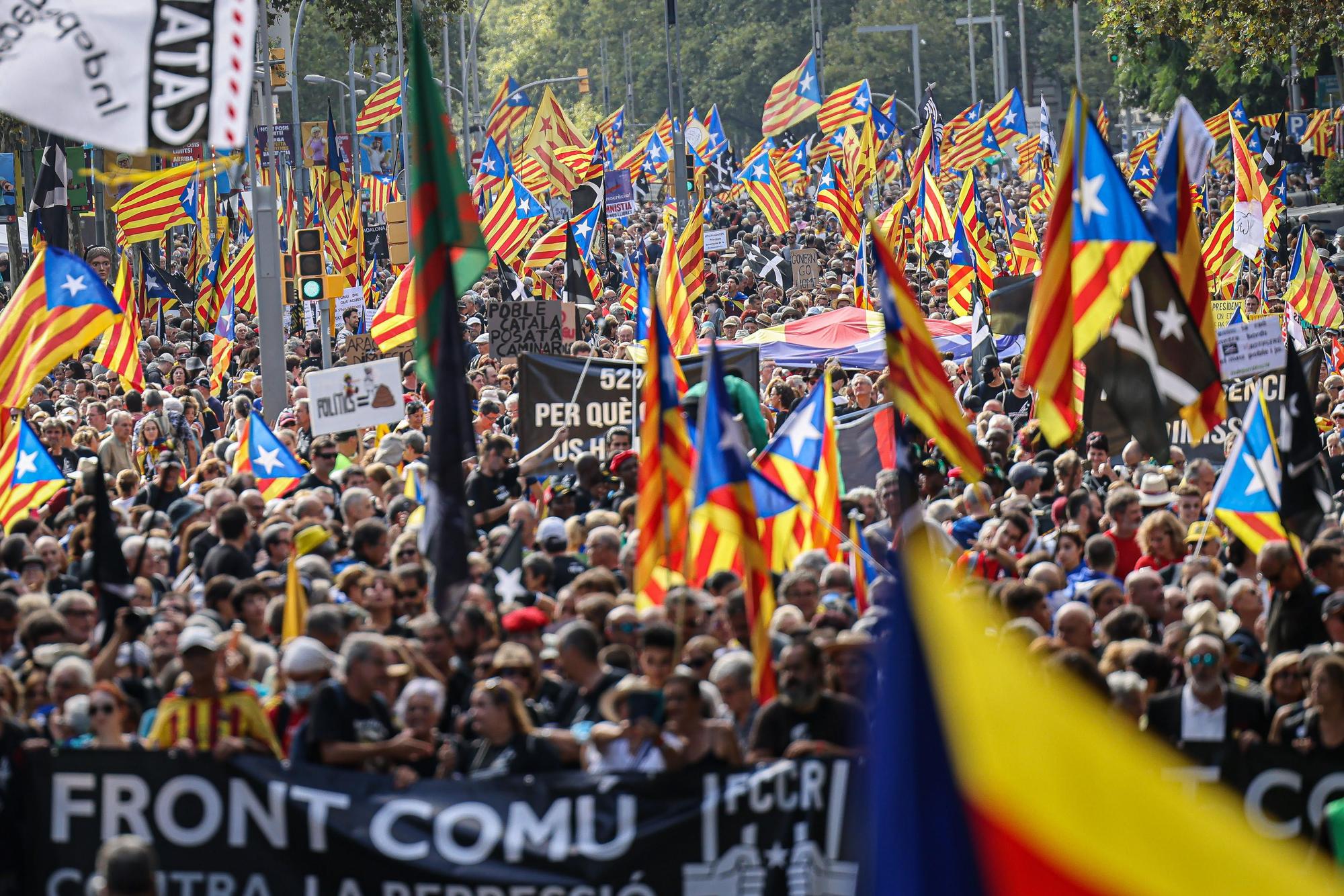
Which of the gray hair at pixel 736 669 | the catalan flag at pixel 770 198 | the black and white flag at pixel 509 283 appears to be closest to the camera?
the gray hair at pixel 736 669

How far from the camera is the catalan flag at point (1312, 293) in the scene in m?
21.0

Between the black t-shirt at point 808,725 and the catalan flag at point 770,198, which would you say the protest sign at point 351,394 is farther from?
the catalan flag at point 770,198

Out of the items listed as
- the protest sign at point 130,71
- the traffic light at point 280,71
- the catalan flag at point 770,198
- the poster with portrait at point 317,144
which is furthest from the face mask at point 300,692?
the poster with portrait at point 317,144

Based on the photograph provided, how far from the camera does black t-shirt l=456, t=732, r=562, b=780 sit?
23.0 feet

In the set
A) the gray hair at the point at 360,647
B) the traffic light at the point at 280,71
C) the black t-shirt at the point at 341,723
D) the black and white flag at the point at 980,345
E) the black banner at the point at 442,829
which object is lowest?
the black banner at the point at 442,829

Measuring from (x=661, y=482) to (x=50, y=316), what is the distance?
5940mm

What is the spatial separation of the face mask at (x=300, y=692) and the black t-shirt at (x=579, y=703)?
87 cm

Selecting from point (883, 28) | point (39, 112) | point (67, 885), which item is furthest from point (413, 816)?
point (883, 28)

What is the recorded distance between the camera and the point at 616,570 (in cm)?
1064

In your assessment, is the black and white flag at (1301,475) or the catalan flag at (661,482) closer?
the catalan flag at (661,482)

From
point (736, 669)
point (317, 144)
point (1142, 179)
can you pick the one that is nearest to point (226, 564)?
point (736, 669)

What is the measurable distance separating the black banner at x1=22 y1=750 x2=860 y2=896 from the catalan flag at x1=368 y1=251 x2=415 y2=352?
42.9ft

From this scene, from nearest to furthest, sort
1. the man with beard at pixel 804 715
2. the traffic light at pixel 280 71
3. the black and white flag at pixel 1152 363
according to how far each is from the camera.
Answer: the man with beard at pixel 804 715
the black and white flag at pixel 1152 363
the traffic light at pixel 280 71

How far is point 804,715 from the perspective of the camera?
7227 mm
